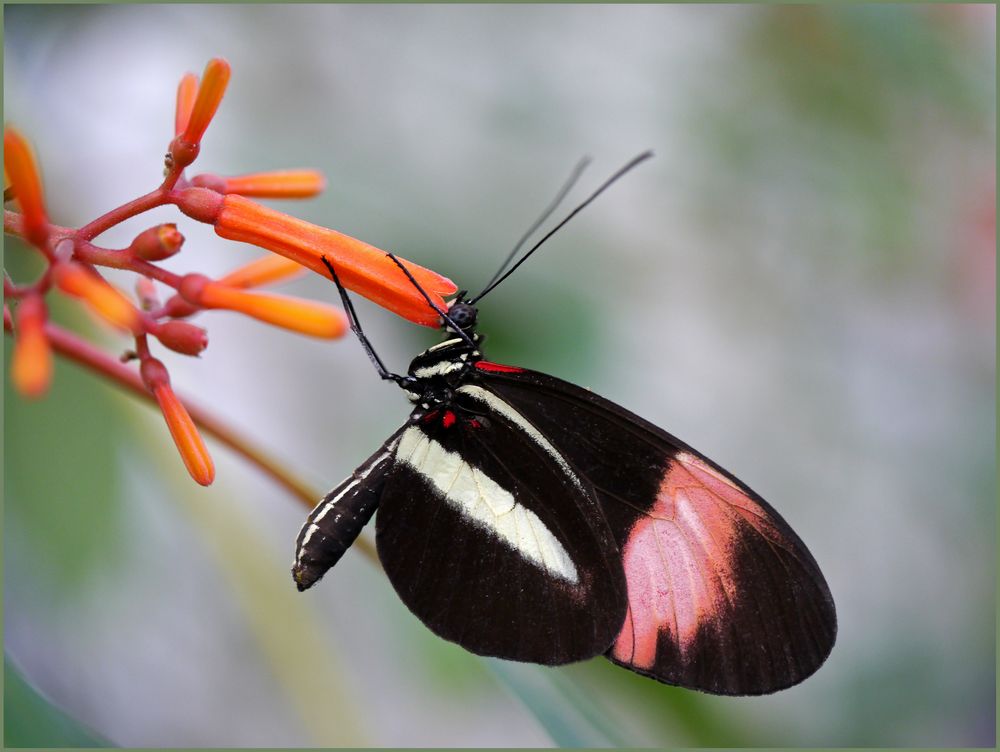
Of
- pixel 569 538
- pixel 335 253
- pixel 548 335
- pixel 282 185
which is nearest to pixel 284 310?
pixel 335 253

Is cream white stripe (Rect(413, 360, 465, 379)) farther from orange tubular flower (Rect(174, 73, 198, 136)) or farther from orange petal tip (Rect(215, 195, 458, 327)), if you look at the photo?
orange tubular flower (Rect(174, 73, 198, 136))

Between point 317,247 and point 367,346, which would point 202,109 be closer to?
point 317,247

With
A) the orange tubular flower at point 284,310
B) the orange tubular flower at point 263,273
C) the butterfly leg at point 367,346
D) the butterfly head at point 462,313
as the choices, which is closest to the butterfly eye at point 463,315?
the butterfly head at point 462,313

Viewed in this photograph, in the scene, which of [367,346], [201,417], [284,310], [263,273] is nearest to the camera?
[284,310]

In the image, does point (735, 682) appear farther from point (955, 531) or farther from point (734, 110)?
point (955, 531)

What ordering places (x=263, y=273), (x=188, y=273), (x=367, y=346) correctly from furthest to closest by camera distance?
1. (x=367, y=346)
2. (x=263, y=273)
3. (x=188, y=273)

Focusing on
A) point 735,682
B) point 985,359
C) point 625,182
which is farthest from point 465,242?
point 985,359
